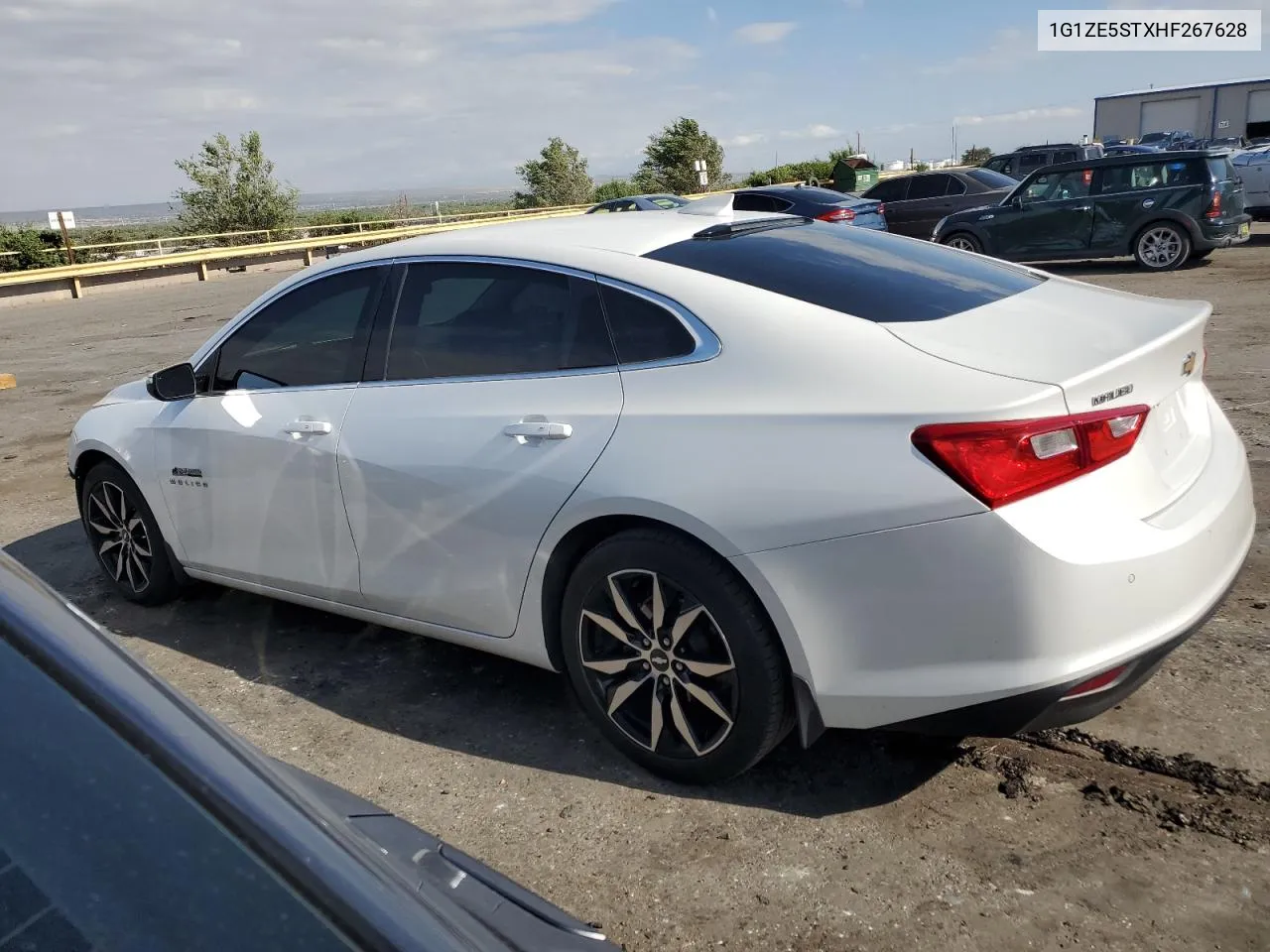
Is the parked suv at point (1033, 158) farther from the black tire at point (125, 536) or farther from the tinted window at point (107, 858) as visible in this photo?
the tinted window at point (107, 858)

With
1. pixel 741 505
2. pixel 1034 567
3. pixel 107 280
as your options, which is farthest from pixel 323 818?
pixel 107 280

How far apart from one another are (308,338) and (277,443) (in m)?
0.44

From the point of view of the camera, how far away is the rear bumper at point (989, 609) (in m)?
2.55

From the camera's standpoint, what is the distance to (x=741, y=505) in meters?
2.80

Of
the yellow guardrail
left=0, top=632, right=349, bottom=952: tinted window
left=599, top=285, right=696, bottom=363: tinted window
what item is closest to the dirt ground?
left=599, top=285, right=696, bottom=363: tinted window

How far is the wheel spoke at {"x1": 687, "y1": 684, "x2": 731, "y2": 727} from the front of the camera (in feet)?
9.87

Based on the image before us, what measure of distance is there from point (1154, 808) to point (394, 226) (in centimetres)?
Result: 3962

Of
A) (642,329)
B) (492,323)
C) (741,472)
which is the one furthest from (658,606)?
(492,323)

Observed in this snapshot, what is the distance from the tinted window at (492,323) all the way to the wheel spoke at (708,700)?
967mm

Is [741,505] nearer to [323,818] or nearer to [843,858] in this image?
[843,858]

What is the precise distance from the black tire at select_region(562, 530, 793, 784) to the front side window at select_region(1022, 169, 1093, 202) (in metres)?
14.4

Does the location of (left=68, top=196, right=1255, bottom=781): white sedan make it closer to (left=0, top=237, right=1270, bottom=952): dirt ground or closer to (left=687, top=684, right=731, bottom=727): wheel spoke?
(left=687, top=684, right=731, bottom=727): wheel spoke

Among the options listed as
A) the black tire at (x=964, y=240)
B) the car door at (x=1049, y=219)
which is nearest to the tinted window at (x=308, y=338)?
the car door at (x=1049, y=219)

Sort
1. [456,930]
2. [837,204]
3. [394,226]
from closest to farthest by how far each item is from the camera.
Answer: [456,930] < [837,204] < [394,226]
